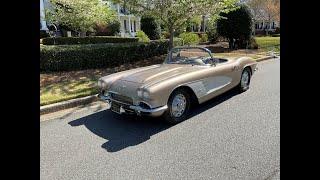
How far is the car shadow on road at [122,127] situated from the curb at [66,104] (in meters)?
0.85

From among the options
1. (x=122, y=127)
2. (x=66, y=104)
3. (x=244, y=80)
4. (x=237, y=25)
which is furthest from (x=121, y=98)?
(x=237, y=25)

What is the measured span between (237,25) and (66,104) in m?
13.1

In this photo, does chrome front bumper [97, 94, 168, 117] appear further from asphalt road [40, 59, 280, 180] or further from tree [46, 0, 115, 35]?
tree [46, 0, 115, 35]

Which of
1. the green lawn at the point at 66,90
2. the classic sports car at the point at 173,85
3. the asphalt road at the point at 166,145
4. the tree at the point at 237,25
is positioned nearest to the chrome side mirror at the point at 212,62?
the classic sports car at the point at 173,85

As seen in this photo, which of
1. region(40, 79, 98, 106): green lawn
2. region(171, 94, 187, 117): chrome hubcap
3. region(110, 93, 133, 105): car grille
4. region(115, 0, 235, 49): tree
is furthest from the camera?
region(115, 0, 235, 49): tree

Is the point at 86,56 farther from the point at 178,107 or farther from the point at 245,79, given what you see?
the point at 178,107

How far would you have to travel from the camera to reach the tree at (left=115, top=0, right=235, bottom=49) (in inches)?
433

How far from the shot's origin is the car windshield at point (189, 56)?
6.31 meters

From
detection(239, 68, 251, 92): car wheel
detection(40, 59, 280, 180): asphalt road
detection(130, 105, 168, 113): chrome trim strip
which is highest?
detection(239, 68, 251, 92): car wheel

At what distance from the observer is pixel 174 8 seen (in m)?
11.1

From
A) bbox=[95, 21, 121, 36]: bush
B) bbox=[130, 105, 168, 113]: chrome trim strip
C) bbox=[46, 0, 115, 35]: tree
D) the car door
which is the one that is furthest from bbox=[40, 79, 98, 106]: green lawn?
bbox=[95, 21, 121, 36]: bush
